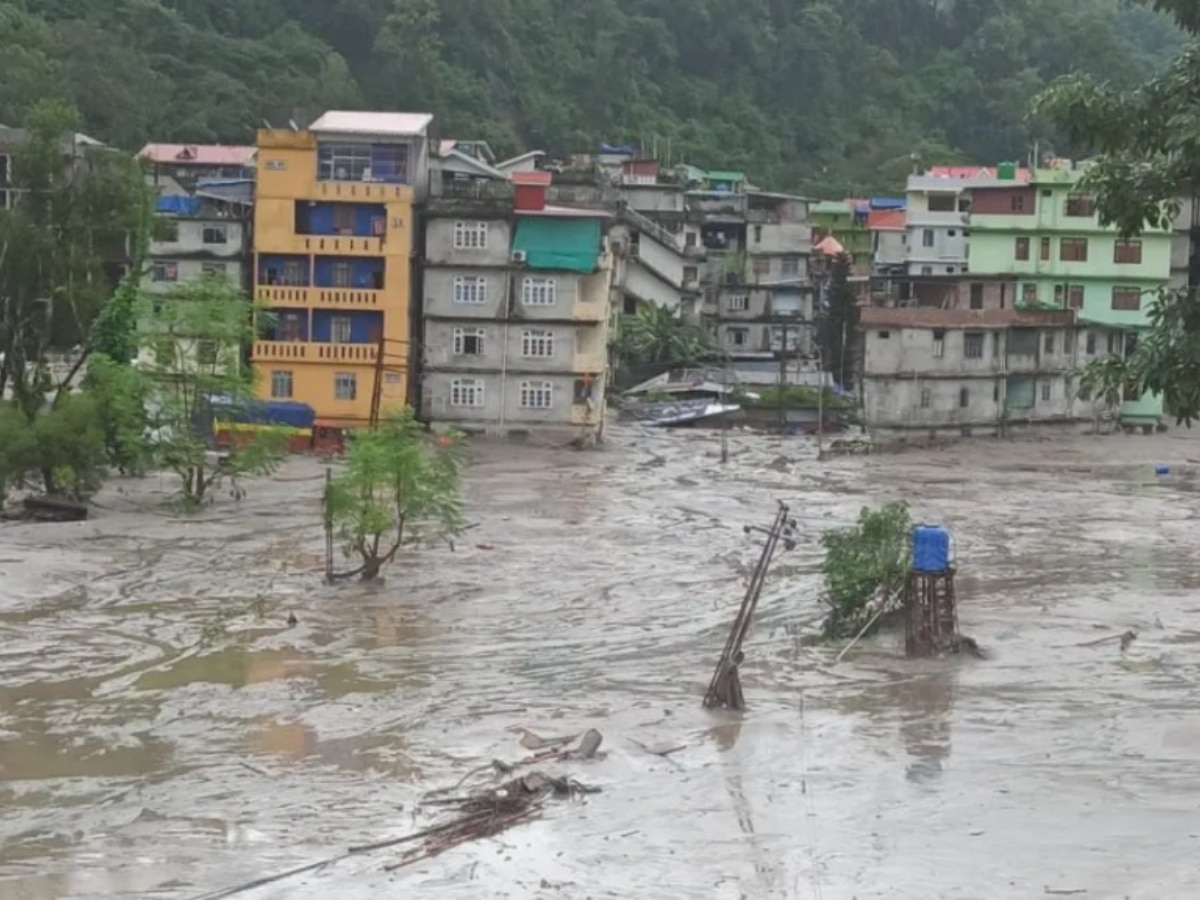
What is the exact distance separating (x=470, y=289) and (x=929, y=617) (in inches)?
1152

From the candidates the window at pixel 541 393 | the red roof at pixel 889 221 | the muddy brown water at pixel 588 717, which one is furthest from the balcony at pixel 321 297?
the red roof at pixel 889 221

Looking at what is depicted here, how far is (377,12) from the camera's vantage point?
90.4 m

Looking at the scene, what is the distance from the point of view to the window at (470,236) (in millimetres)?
47156

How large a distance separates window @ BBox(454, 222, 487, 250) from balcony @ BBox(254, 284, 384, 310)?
253 cm

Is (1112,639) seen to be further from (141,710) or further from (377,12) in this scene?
(377,12)

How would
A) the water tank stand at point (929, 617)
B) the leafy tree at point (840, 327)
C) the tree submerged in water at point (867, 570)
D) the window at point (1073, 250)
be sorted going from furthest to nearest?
the leafy tree at point (840, 327)
the window at point (1073, 250)
the tree submerged in water at point (867, 570)
the water tank stand at point (929, 617)

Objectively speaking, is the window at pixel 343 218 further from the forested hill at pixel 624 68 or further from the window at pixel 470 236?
the forested hill at pixel 624 68

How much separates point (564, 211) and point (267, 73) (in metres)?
39.5

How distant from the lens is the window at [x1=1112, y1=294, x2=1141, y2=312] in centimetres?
5725

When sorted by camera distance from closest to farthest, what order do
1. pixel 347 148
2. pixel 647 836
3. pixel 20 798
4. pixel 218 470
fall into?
pixel 647 836
pixel 20 798
pixel 218 470
pixel 347 148

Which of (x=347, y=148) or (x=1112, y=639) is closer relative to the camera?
(x=1112, y=639)

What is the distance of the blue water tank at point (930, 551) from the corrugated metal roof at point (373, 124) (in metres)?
29.3

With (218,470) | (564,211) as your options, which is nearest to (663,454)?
(564,211)

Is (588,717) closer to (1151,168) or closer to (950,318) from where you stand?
(1151,168)
